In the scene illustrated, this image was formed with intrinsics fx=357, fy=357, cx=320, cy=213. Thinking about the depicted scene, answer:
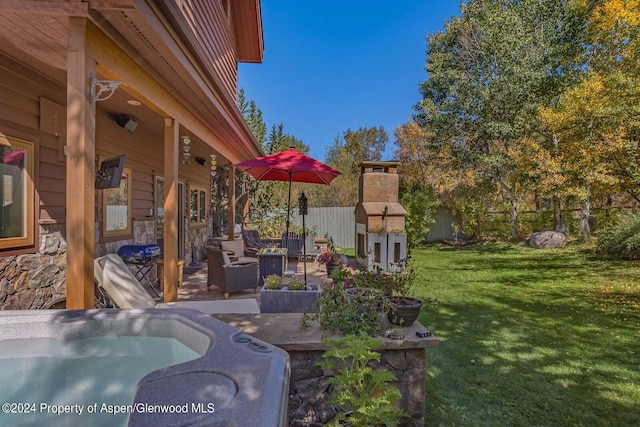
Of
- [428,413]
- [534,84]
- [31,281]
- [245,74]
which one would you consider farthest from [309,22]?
[428,413]

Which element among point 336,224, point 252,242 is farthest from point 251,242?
point 336,224

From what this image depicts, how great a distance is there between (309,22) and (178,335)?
2074 cm

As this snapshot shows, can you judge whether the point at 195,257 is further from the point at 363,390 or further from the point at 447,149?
the point at 447,149

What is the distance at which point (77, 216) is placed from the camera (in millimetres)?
2367

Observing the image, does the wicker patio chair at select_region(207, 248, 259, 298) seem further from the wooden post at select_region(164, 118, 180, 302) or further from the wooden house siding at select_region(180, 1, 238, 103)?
the wooden house siding at select_region(180, 1, 238, 103)

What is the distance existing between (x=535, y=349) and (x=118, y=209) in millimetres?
5905

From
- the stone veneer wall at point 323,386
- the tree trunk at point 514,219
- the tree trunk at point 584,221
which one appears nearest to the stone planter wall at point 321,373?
the stone veneer wall at point 323,386

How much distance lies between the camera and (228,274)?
511 centimetres

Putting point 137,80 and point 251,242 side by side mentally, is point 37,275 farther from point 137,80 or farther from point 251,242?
point 251,242

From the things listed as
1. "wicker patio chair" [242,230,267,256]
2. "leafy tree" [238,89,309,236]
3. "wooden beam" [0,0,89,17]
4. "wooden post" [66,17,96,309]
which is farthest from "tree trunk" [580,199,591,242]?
"wooden beam" [0,0,89,17]

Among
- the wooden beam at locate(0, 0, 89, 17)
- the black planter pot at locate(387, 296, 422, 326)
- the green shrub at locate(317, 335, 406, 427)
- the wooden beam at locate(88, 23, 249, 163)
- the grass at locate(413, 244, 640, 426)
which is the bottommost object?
the grass at locate(413, 244, 640, 426)

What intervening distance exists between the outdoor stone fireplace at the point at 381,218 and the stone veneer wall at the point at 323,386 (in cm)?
480

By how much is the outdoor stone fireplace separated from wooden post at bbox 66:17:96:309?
18.2 ft

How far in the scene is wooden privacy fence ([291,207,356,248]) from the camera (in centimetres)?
1427
